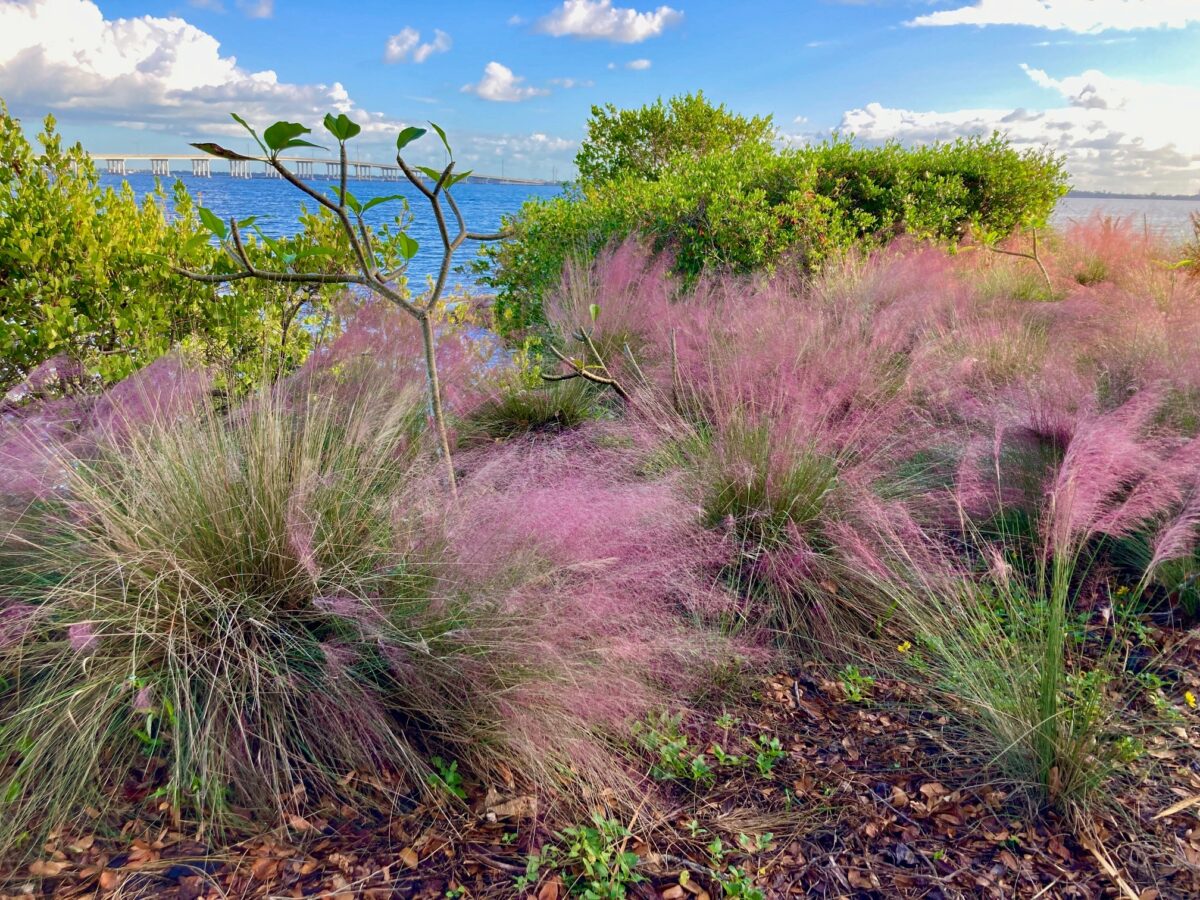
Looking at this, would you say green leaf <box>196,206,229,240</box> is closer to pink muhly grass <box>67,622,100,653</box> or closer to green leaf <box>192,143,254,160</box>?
green leaf <box>192,143,254,160</box>

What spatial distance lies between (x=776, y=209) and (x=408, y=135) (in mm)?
4227

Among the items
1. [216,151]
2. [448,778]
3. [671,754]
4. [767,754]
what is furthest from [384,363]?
[767,754]

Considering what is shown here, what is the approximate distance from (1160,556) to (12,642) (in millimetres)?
2722

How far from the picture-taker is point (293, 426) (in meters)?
2.54

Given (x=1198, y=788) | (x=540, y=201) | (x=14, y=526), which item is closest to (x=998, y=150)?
(x=540, y=201)

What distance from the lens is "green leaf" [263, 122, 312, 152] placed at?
5.43 feet

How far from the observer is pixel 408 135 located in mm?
1877

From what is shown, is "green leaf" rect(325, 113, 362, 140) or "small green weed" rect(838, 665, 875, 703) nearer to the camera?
"green leaf" rect(325, 113, 362, 140)

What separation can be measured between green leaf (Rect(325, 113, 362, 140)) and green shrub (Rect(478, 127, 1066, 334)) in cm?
361

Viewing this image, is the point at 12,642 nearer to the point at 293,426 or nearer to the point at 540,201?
the point at 293,426

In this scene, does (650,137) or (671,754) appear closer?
(671,754)

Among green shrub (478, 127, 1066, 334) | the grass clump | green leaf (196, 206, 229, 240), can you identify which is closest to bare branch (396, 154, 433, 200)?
green leaf (196, 206, 229, 240)

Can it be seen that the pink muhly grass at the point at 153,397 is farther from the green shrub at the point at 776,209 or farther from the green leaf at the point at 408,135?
the green shrub at the point at 776,209

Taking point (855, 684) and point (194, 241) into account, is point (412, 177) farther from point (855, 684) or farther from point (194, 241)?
point (855, 684)
